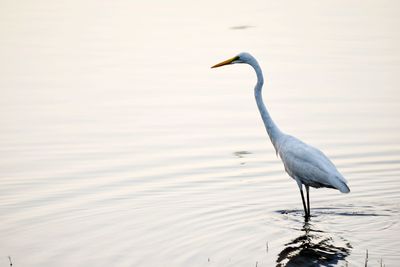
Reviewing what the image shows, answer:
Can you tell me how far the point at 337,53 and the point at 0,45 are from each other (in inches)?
322

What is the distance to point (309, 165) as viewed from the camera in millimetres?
10133

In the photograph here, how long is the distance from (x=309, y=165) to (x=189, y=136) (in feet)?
12.4

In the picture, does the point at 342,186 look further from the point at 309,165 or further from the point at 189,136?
the point at 189,136

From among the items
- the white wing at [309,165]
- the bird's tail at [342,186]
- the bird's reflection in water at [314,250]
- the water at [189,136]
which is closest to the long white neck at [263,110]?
the white wing at [309,165]

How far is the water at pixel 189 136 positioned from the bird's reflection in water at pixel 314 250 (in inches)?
1.3

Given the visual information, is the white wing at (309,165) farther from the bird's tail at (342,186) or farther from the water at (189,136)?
the water at (189,136)

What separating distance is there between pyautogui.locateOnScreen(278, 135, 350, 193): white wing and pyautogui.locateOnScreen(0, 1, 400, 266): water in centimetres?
47

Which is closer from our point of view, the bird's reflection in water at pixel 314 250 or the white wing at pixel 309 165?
the bird's reflection in water at pixel 314 250

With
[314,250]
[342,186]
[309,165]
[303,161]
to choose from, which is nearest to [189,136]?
[303,161]

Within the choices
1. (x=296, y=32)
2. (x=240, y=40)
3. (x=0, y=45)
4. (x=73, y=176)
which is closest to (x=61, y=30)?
(x=0, y=45)

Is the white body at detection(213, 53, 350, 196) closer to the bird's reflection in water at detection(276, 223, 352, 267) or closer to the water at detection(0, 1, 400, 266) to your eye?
the water at detection(0, 1, 400, 266)

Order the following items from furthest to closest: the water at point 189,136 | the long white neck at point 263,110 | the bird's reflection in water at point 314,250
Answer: the long white neck at point 263,110
the water at point 189,136
the bird's reflection in water at point 314,250

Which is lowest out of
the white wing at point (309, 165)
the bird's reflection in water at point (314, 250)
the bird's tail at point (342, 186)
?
the bird's reflection in water at point (314, 250)

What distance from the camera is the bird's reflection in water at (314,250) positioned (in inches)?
336
